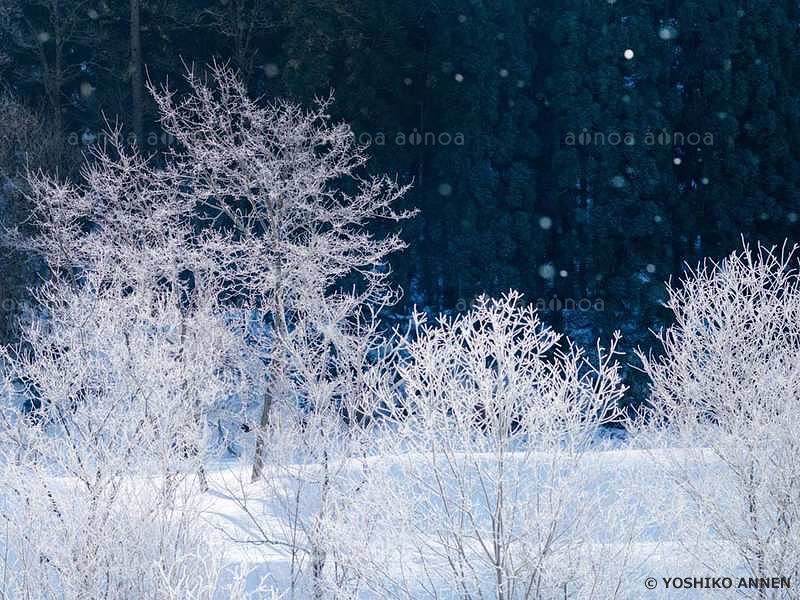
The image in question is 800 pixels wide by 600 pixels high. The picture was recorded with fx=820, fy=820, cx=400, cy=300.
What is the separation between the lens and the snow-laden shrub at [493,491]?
8102 millimetres

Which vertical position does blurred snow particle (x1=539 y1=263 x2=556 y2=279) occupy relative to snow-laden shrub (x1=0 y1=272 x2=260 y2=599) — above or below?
above

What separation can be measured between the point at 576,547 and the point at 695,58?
16729 mm

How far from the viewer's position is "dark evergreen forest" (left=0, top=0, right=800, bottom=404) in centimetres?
2023

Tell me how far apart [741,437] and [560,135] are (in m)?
13.0

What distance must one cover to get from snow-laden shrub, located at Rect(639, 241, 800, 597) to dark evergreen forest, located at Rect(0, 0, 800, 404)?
9.74 metres

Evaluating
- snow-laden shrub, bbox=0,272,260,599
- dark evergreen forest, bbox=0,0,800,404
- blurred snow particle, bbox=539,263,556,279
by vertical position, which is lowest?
snow-laden shrub, bbox=0,272,260,599

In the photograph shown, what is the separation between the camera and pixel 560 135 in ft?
69.6

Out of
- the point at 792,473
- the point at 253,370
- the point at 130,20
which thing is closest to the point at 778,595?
the point at 792,473

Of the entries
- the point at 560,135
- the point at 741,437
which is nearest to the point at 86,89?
the point at 560,135

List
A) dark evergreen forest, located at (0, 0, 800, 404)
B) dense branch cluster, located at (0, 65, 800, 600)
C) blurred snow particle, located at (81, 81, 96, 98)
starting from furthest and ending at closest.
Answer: blurred snow particle, located at (81, 81, 96, 98) < dark evergreen forest, located at (0, 0, 800, 404) < dense branch cluster, located at (0, 65, 800, 600)

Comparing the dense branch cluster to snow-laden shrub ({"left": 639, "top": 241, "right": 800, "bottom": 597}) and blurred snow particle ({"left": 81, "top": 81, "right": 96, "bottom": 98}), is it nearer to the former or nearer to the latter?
snow-laden shrub ({"left": 639, "top": 241, "right": 800, "bottom": 597})

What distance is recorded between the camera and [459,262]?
20.7 meters

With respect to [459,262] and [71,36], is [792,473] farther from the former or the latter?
[71,36]

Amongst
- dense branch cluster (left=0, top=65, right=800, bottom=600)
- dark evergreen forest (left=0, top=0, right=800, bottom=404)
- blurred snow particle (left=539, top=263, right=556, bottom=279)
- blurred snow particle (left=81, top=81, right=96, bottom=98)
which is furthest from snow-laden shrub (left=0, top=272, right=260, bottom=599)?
blurred snow particle (left=81, top=81, right=96, bottom=98)
